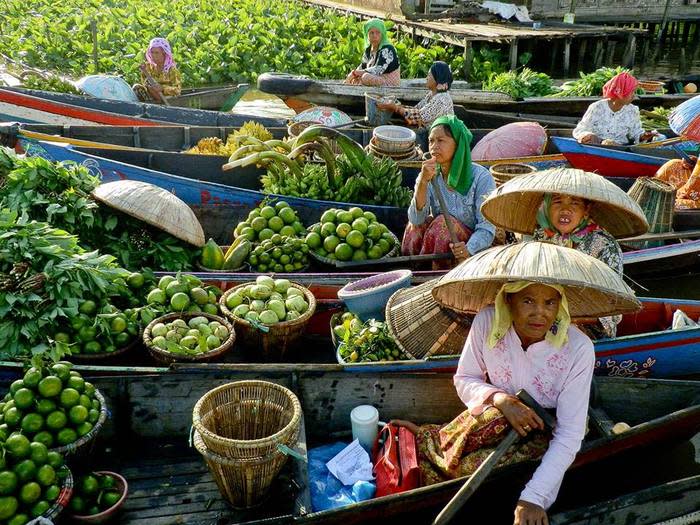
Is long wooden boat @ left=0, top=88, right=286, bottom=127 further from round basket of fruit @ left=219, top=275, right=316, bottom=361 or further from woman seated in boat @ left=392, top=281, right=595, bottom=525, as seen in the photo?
woman seated in boat @ left=392, top=281, right=595, bottom=525

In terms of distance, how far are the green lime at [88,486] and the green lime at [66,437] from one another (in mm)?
203

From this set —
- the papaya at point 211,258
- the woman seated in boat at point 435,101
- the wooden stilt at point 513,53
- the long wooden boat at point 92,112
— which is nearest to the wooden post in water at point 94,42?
the long wooden boat at point 92,112

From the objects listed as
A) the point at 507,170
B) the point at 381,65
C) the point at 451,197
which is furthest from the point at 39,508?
the point at 381,65

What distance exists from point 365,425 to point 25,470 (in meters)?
1.70

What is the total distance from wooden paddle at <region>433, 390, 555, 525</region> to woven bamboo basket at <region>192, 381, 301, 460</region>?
2.69 ft

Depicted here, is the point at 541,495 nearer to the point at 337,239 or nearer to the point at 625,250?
the point at 337,239

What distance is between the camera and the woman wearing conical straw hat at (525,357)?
2646mm

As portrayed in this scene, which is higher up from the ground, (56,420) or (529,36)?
(529,36)

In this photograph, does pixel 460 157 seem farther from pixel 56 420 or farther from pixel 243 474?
pixel 56 420

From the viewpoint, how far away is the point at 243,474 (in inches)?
114

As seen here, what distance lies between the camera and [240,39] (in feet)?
48.1

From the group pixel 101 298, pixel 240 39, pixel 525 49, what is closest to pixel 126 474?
pixel 101 298

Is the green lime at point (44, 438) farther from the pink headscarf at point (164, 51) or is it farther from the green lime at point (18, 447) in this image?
the pink headscarf at point (164, 51)

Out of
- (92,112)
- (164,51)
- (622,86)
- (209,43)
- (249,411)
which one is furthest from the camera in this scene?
(209,43)
